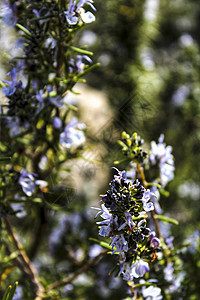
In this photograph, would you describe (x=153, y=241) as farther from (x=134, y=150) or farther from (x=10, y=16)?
(x=10, y=16)

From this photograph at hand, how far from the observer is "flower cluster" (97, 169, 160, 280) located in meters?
0.42

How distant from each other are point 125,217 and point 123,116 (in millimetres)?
429

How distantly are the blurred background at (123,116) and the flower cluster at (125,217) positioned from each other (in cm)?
27

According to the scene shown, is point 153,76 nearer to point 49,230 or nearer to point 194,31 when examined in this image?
point 194,31

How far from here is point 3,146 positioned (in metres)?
0.71

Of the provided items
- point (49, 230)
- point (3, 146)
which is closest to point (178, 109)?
point (49, 230)

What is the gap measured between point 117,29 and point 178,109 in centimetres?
41

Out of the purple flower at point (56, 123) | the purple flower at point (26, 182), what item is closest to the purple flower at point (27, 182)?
the purple flower at point (26, 182)

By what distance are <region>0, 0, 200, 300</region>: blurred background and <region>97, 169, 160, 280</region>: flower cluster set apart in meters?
0.27

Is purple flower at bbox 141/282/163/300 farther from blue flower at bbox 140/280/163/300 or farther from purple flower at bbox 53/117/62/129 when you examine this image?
purple flower at bbox 53/117/62/129

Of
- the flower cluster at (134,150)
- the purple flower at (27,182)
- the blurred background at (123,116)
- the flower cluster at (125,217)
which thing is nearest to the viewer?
the flower cluster at (125,217)

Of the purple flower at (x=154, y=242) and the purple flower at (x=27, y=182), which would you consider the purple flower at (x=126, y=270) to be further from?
the purple flower at (x=27, y=182)

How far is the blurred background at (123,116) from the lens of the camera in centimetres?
89

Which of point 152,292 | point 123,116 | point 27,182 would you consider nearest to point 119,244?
point 152,292
